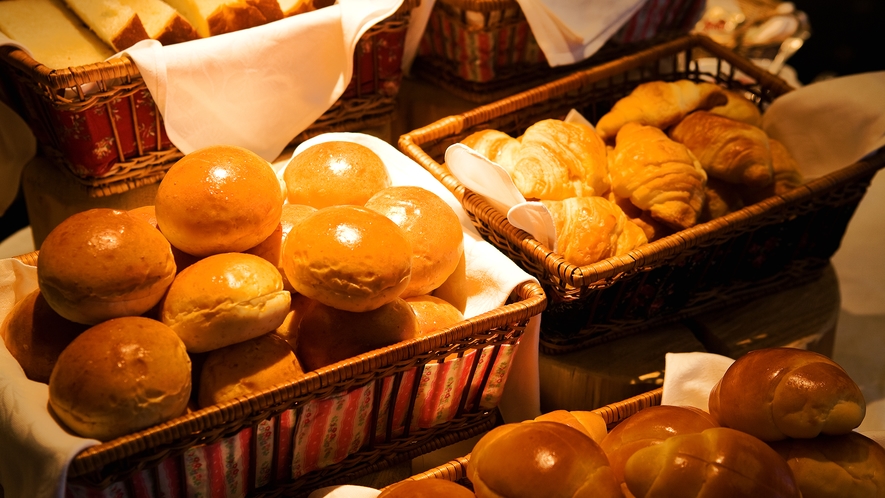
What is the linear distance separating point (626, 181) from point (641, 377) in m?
0.40

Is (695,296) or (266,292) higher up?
(266,292)

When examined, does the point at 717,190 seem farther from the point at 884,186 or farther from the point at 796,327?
the point at 884,186

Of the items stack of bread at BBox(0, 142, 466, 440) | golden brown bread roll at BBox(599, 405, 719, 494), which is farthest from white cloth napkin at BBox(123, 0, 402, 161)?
golden brown bread roll at BBox(599, 405, 719, 494)

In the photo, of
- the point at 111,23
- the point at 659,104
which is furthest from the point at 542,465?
the point at 111,23

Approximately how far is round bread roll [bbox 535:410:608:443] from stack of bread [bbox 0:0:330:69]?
105 centimetres

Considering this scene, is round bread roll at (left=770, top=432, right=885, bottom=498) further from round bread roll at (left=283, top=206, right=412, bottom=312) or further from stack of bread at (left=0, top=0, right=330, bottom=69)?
stack of bread at (left=0, top=0, right=330, bottom=69)

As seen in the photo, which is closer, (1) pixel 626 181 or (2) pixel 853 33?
(1) pixel 626 181

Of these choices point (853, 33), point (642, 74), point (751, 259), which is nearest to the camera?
point (751, 259)

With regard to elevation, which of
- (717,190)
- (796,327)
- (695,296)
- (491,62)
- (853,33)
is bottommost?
(853,33)

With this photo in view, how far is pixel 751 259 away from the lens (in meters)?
1.63

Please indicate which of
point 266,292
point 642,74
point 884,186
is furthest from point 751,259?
point 884,186

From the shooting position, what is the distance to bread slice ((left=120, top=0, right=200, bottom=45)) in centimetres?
155

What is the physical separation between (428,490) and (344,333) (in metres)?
0.26

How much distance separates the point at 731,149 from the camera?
1647 millimetres
